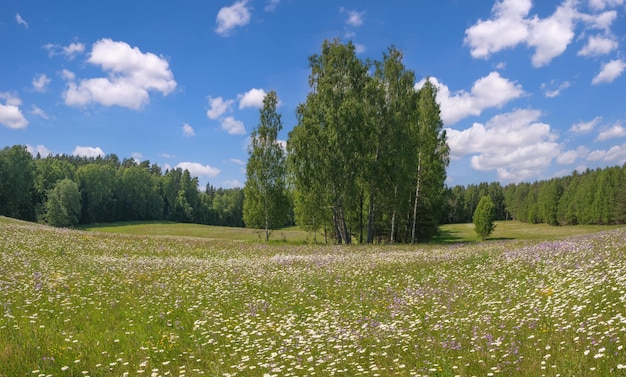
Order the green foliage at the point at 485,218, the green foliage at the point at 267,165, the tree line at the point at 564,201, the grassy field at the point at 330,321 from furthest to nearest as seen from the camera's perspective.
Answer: the tree line at the point at 564,201
the green foliage at the point at 485,218
the green foliage at the point at 267,165
the grassy field at the point at 330,321

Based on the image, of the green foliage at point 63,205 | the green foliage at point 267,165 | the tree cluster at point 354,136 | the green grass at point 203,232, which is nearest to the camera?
the tree cluster at point 354,136

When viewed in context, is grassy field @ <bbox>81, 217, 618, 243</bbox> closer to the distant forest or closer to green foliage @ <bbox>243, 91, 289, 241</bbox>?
the distant forest

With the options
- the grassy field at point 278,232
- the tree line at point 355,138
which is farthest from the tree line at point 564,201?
the tree line at point 355,138

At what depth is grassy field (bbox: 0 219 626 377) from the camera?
20.7ft

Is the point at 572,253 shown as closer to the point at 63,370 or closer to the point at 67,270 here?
the point at 63,370

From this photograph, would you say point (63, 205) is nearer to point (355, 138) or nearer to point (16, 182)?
point (16, 182)

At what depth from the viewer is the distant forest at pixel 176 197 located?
94625 mm

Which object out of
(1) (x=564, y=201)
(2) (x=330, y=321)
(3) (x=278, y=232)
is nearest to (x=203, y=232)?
(3) (x=278, y=232)

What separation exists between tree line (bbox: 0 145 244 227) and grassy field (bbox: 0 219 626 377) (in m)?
95.8

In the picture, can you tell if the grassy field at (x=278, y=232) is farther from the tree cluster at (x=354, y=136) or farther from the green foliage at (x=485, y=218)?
the tree cluster at (x=354, y=136)

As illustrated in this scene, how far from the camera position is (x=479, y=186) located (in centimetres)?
16650

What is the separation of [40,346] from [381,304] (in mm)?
7858

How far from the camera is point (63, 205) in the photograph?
95000 millimetres

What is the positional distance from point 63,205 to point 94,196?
20.2 metres
